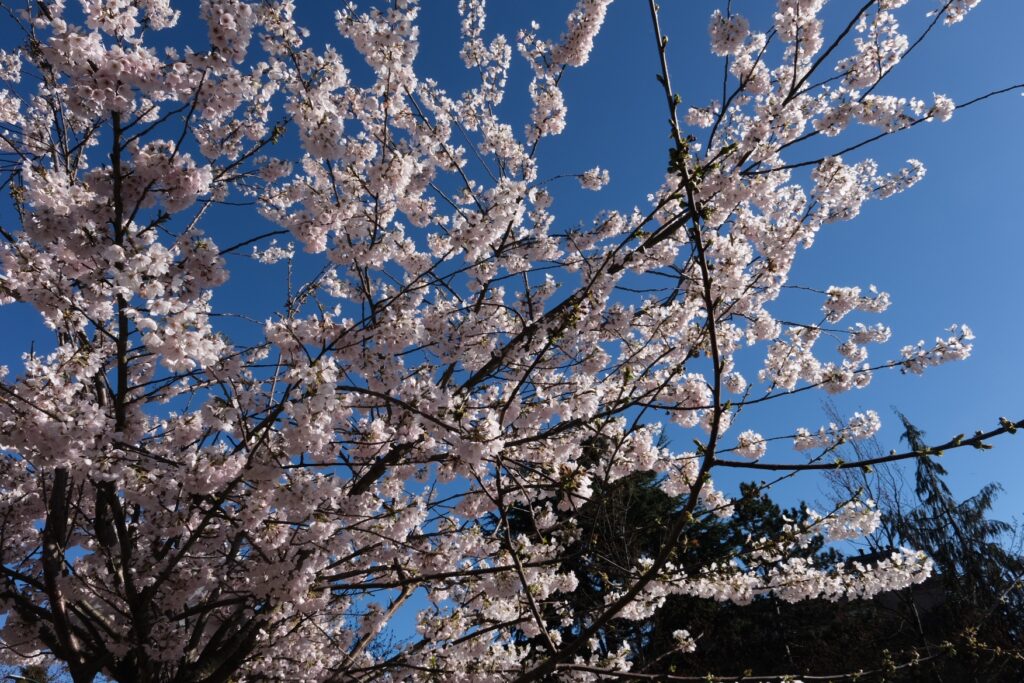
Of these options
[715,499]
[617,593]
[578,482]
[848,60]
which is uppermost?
[848,60]

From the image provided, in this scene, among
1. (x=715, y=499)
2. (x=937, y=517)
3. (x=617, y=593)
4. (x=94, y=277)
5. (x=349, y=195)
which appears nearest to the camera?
(x=94, y=277)

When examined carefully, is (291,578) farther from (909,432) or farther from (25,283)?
(909,432)

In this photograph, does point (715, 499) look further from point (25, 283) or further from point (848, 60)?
point (25, 283)

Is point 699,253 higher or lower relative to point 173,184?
lower

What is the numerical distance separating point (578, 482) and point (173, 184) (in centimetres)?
314

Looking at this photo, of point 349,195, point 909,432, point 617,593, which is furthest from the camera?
point 909,432

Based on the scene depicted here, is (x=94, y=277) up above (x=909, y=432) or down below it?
below

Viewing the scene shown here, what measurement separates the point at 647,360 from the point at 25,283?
4.57 m

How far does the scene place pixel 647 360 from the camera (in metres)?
5.59

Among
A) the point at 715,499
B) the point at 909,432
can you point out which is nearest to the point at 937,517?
the point at 909,432

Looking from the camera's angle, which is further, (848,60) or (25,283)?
(848,60)

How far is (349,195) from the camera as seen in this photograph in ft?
14.7

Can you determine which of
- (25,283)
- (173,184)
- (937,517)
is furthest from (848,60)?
(937,517)

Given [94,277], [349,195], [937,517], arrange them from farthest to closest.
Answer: [937,517]
[349,195]
[94,277]
